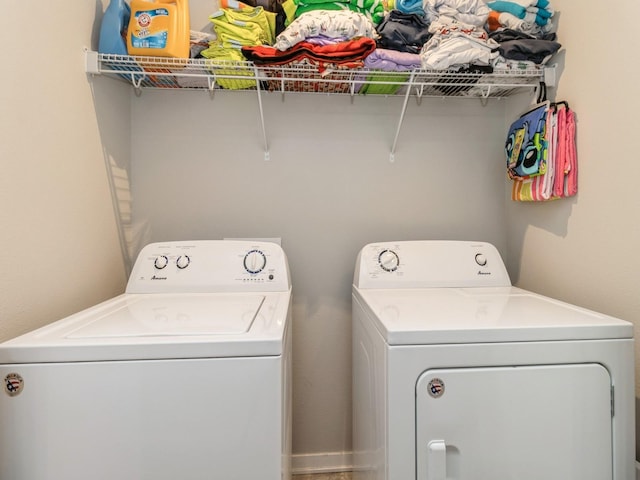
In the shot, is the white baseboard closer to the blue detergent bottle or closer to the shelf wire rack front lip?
the shelf wire rack front lip

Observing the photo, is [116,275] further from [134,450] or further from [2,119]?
[134,450]

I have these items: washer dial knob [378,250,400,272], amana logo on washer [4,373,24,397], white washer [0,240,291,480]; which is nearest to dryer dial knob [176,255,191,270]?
white washer [0,240,291,480]

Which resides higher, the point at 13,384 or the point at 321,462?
the point at 13,384

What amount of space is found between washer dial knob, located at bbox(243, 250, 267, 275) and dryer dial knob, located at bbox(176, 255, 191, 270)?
0.79 feet

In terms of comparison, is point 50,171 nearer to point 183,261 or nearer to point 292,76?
point 183,261

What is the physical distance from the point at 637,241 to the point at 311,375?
146 centimetres

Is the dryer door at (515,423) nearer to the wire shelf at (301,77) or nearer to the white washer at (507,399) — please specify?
the white washer at (507,399)

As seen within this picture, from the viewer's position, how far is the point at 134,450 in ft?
2.58

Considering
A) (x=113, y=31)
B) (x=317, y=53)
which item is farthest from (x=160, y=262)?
(x=317, y=53)

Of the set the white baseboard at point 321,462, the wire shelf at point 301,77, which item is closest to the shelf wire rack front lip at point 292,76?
the wire shelf at point 301,77

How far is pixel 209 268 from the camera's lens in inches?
56.8

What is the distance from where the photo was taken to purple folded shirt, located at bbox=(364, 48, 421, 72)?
4.51 ft

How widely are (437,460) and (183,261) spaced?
1158mm

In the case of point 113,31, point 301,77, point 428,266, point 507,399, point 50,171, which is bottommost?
point 507,399
